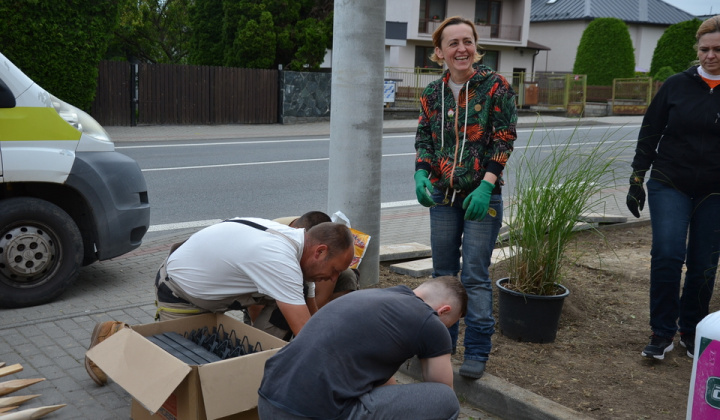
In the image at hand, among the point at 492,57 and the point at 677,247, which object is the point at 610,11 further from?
the point at 677,247

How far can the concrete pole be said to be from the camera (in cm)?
533

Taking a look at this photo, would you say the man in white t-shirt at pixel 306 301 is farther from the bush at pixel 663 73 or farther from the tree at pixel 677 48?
the tree at pixel 677 48

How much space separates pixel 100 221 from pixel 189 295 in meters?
1.91

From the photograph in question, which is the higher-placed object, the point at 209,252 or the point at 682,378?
the point at 209,252

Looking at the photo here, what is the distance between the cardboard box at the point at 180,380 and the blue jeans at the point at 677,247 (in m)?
2.29

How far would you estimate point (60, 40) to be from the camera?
1812 cm

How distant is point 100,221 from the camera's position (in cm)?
545

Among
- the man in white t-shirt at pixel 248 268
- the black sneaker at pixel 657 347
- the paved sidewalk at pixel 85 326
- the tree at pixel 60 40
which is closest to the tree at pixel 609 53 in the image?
the tree at pixel 60 40

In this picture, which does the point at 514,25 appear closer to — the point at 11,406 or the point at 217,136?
the point at 217,136

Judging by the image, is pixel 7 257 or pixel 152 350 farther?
pixel 7 257

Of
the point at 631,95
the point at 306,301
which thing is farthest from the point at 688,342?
the point at 631,95

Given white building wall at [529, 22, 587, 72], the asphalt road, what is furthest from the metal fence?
the asphalt road

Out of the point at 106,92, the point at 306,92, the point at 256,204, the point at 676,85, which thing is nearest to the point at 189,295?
the point at 676,85

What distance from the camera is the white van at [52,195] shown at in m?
5.09
